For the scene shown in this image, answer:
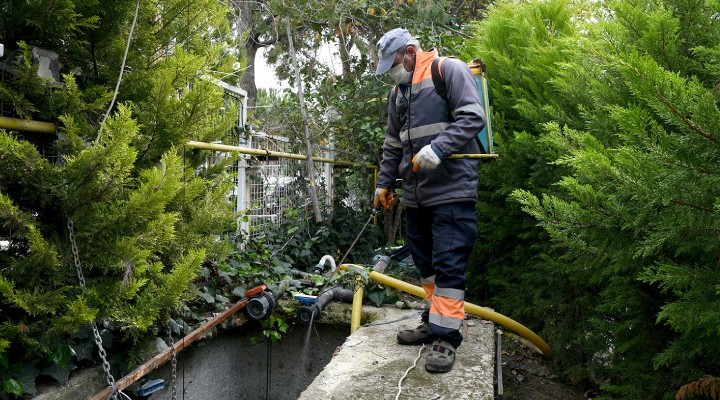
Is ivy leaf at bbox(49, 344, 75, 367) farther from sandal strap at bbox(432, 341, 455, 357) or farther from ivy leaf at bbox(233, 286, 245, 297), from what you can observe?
sandal strap at bbox(432, 341, 455, 357)

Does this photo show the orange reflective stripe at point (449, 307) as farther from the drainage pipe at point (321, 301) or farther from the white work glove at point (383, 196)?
the drainage pipe at point (321, 301)

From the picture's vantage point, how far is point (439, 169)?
3.06 m

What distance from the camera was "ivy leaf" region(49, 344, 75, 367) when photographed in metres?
2.53

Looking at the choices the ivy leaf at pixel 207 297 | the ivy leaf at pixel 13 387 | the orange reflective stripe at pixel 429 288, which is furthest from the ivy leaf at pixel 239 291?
the ivy leaf at pixel 13 387

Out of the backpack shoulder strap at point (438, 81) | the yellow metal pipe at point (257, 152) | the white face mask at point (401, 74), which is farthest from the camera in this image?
the yellow metal pipe at point (257, 152)

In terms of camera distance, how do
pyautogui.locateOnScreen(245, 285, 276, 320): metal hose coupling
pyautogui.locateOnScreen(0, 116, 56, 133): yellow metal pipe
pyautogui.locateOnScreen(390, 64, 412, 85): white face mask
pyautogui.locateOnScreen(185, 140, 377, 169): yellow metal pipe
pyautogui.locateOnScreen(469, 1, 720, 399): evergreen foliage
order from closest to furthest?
pyautogui.locateOnScreen(469, 1, 720, 399): evergreen foliage < pyautogui.locateOnScreen(0, 116, 56, 133): yellow metal pipe < pyautogui.locateOnScreen(390, 64, 412, 85): white face mask < pyautogui.locateOnScreen(185, 140, 377, 169): yellow metal pipe < pyautogui.locateOnScreen(245, 285, 276, 320): metal hose coupling

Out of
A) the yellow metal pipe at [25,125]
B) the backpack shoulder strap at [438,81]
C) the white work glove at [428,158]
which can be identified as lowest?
the white work glove at [428,158]

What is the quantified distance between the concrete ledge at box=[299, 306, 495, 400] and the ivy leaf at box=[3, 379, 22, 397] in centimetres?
121

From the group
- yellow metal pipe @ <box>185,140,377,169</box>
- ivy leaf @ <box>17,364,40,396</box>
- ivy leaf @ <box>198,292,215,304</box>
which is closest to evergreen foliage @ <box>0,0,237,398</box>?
ivy leaf @ <box>17,364,40,396</box>

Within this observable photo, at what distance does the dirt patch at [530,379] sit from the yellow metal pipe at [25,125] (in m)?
2.92

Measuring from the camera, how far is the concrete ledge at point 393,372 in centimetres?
261

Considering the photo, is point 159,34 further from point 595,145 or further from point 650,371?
point 650,371

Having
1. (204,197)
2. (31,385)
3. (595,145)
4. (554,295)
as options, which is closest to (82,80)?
(204,197)

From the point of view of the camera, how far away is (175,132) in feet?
10.1
